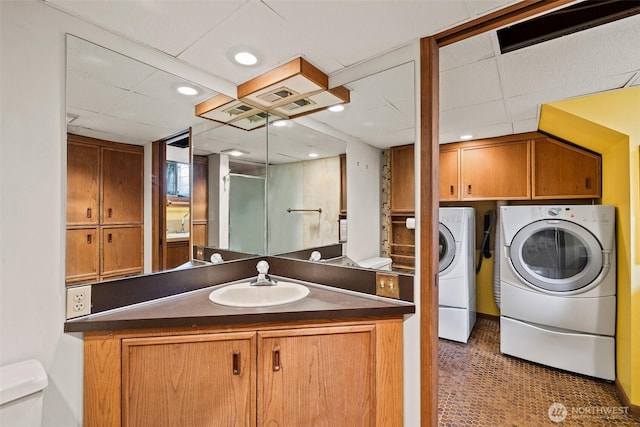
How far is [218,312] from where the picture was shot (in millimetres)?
1364

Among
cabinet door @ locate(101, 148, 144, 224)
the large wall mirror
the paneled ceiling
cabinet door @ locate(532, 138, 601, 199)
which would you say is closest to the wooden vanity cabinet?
the large wall mirror

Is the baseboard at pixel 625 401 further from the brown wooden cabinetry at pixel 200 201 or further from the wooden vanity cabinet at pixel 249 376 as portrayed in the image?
the brown wooden cabinetry at pixel 200 201

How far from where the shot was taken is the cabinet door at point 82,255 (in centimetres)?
129

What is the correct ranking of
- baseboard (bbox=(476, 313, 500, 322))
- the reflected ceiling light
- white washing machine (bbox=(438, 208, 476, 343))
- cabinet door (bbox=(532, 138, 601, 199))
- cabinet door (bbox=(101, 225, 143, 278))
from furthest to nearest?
1. baseboard (bbox=(476, 313, 500, 322))
2. white washing machine (bbox=(438, 208, 476, 343))
3. cabinet door (bbox=(532, 138, 601, 199))
4. the reflected ceiling light
5. cabinet door (bbox=(101, 225, 143, 278))

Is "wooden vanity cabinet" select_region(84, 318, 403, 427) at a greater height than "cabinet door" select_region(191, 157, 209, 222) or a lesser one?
lesser

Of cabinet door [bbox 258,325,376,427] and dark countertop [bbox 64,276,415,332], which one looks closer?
dark countertop [bbox 64,276,415,332]

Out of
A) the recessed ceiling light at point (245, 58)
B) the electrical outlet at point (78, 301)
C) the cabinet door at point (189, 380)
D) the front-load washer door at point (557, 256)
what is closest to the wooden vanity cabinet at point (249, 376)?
the cabinet door at point (189, 380)

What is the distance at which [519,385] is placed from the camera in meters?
2.29

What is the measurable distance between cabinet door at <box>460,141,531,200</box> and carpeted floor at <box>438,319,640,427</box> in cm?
163

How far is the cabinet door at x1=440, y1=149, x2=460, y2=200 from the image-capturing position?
3.32 meters

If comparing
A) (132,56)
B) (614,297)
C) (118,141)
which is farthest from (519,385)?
(132,56)

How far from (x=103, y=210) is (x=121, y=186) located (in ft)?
0.52

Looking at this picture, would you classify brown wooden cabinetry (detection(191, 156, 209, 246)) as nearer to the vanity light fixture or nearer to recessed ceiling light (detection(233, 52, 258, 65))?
the vanity light fixture

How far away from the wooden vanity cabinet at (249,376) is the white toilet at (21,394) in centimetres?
18
